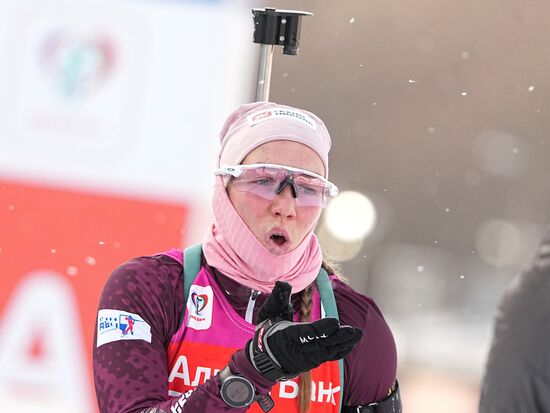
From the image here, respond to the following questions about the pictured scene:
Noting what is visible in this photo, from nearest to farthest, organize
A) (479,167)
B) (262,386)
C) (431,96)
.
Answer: (262,386) → (431,96) → (479,167)

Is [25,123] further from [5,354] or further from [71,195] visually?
[5,354]

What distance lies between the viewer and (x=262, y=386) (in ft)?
6.70

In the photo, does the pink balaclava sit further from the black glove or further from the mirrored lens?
the black glove

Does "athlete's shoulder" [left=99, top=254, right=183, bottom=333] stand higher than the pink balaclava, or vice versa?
the pink balaclava

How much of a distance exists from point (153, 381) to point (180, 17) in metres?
2.23

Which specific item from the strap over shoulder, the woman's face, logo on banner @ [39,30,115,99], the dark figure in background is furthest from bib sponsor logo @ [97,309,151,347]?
logo on banner @ [39,30,115,99]

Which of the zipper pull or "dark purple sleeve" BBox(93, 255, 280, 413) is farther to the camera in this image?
the zipper pull

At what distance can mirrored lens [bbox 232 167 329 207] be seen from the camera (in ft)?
7.64

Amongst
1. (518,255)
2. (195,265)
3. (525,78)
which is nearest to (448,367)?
(518,255)

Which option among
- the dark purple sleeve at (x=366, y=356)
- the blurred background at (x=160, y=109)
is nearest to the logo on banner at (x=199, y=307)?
the dark purple sleeve at (x=366, y=356)

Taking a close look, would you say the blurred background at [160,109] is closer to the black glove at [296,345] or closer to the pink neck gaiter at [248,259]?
the pink neck gaiter at [248,259]

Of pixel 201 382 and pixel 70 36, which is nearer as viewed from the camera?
pixel 201 382

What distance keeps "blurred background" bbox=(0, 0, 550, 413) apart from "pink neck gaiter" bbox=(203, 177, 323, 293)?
158 cm

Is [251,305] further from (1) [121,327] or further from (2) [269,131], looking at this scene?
(2) [269,131]
